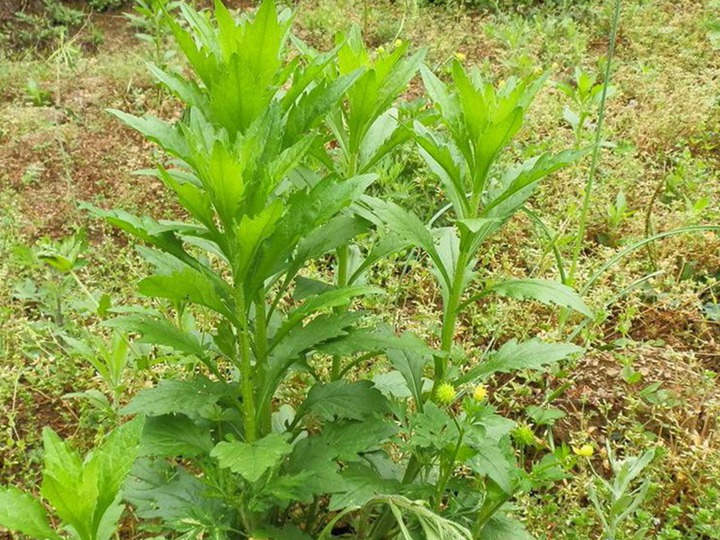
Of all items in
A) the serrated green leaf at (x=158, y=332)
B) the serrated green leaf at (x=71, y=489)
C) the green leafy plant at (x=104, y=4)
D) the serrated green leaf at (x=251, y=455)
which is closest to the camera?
the serrated green leaf at (x=71, y=489)

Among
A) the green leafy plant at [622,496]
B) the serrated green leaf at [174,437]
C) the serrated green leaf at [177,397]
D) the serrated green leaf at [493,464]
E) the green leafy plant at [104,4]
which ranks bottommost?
the green leafy plant at [622,496]

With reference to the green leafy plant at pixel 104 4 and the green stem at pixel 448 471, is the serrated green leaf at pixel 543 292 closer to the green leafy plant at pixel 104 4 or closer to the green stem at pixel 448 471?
the green stem at pixel 448 471

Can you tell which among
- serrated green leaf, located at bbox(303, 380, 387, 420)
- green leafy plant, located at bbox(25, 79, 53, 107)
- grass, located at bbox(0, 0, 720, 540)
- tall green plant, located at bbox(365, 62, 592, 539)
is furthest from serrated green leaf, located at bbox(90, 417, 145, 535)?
green leafy plant, located at bbox(25, 79, 53, 107)

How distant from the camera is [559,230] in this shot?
3.25 m

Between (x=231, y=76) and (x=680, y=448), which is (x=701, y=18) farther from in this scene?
(x=231, y=76)

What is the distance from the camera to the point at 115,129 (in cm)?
444

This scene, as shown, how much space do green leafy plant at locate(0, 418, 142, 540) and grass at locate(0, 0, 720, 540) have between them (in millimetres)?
973

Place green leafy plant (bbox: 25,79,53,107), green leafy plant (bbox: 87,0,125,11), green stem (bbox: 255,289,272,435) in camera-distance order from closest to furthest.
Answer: green stem (bbox: 255,289,272,435)
green leafy plant (bbox: 25,79,53,107)
green leafy plant (bbox: 87,0,125,11)

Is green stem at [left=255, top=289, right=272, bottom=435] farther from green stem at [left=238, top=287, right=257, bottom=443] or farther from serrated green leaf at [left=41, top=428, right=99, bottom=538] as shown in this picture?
serrated green leaf at [left=41, top=428, right=99, bottom=538]

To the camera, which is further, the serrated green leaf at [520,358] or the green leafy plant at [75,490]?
the serrated green leaf at [520,358]

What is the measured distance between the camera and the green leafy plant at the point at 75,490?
49.5 inches

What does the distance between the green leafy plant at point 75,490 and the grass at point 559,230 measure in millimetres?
973

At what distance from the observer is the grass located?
2.29m

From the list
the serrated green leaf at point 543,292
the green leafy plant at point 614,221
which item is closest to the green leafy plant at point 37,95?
the green leafy plant at point 614,221
